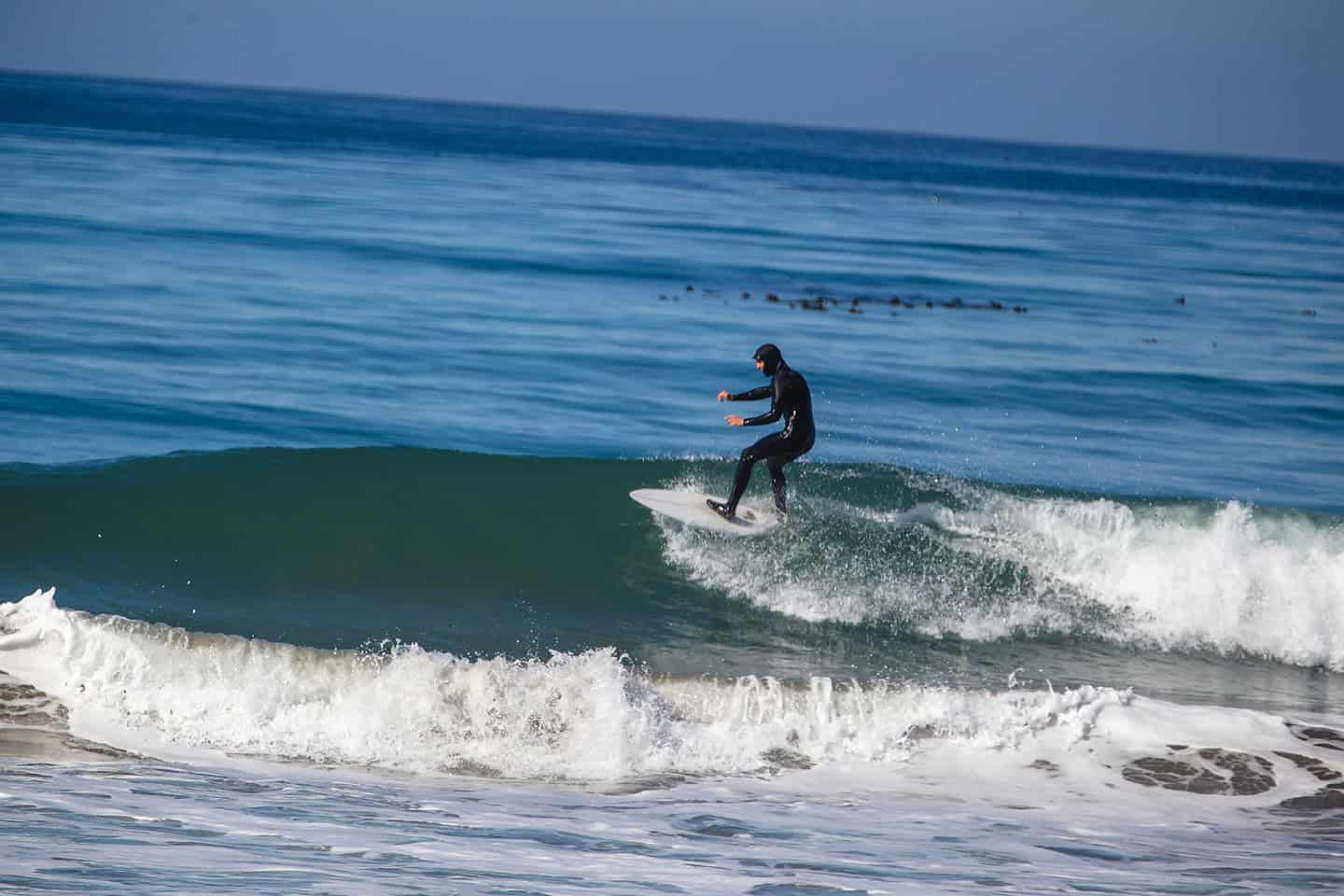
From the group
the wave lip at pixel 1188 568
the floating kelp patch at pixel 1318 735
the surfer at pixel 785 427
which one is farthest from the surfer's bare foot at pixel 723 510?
the floating kelp patch at pixel 1318 735

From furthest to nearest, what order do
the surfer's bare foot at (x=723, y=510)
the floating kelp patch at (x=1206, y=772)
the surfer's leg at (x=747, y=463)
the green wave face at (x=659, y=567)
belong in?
the surfer's bare foot at (x=723, y=510) → the surfer's leg at (x=747, y=463) → the green wave face at (x=659, y=567) → the floating kelp patch at (x=1206, y=772)

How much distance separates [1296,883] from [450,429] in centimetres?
1313

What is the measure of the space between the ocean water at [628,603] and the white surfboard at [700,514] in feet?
0.74

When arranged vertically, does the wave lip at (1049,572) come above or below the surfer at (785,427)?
below

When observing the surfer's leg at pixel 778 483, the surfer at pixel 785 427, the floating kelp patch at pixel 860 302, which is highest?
the floating kelp patch at pixel 860 302

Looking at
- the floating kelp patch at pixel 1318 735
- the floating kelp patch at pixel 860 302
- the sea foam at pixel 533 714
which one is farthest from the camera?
the floating kelp patch at pixel 860 302

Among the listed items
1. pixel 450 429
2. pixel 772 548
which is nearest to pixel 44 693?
pixel 772 548

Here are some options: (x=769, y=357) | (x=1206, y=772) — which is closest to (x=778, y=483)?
(x=769, y=357)

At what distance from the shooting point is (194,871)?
21.3 ft

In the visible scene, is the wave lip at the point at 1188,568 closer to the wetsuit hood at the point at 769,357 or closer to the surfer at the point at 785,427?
the surfer at the point at 785,427

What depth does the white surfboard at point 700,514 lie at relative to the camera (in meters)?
13.1

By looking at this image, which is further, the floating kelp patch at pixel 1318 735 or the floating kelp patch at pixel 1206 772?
the floating kelp patch at pixel 1318 735

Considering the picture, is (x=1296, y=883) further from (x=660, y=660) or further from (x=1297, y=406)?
(x=1297, y=406)

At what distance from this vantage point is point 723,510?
13.2m
